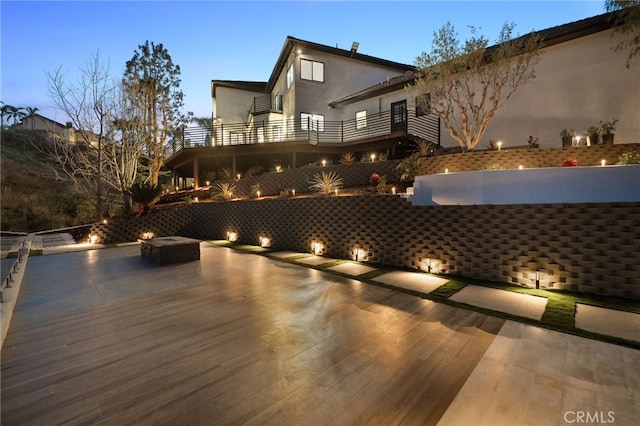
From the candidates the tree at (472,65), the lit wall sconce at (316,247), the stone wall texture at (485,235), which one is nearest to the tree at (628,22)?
the tree at (472,65)

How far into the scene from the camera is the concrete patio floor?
7.20ft

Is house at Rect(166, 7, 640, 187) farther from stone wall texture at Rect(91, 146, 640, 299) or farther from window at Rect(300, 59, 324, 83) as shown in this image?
stone wall texture at Rect(91, 146, 640, 299)

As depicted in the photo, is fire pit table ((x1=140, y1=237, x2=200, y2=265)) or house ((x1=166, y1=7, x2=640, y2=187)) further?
house ((x1=166, y1=7, x2=640, y2=187))

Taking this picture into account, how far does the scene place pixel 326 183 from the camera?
1084 centimetres

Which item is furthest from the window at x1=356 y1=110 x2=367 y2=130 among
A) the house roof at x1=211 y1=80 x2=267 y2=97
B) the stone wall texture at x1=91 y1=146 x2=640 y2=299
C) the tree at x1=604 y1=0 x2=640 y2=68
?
the house roof at x1=211 y1=80 x2=267 y2=97

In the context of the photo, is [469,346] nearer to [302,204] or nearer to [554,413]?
[554,413]

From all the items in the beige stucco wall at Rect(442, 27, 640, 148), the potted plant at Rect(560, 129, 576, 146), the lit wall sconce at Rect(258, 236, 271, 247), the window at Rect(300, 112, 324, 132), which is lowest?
the lit wall sconce at Rect(258, 236, 271, 247)

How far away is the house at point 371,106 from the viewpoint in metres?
9.50

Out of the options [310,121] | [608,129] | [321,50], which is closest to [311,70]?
[321,50]

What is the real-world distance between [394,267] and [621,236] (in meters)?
4.18

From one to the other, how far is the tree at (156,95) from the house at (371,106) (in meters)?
1.24

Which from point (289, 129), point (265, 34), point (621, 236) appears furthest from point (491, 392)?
point (265, 34)

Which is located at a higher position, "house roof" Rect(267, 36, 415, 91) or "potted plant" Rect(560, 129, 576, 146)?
"house roof" Rect(267, 36, 415, 91)

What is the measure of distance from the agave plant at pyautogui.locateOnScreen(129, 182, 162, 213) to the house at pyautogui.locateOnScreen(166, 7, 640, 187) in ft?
16.0
